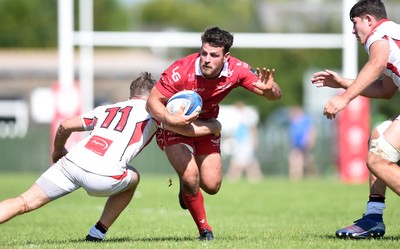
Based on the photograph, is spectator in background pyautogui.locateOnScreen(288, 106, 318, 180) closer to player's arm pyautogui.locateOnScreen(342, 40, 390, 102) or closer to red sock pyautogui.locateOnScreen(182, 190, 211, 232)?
red sock pyautogui.locateOnScreen(182, 190, 211, 232)

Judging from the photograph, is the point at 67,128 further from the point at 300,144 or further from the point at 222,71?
the point at 300,144

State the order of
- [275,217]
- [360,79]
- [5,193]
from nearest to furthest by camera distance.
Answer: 1. [360,79]
2. [275,217]
3. [5,193]

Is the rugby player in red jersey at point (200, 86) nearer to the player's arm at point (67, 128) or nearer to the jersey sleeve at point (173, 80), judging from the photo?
the jersey sleeve at point (173, 80)

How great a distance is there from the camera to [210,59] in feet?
27.2

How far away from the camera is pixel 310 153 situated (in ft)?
85.1

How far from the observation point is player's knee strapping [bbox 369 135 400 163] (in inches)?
316

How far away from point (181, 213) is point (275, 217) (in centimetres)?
160

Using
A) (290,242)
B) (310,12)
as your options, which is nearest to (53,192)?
(290,242)

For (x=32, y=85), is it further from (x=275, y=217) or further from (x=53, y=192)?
(x=53, y=192)

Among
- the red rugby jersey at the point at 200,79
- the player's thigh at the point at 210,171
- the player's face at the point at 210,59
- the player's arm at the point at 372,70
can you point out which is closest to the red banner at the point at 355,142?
the player's thigh at the point at 210,171

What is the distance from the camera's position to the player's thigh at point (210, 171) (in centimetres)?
887

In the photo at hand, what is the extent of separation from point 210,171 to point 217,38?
1.37 m

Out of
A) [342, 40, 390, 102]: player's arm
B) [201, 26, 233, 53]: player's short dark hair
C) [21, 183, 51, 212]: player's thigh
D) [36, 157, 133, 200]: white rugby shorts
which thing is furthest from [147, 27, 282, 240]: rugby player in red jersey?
[21, 183, 51, 212]: player's thigh

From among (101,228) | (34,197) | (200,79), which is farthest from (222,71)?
(34,197)
